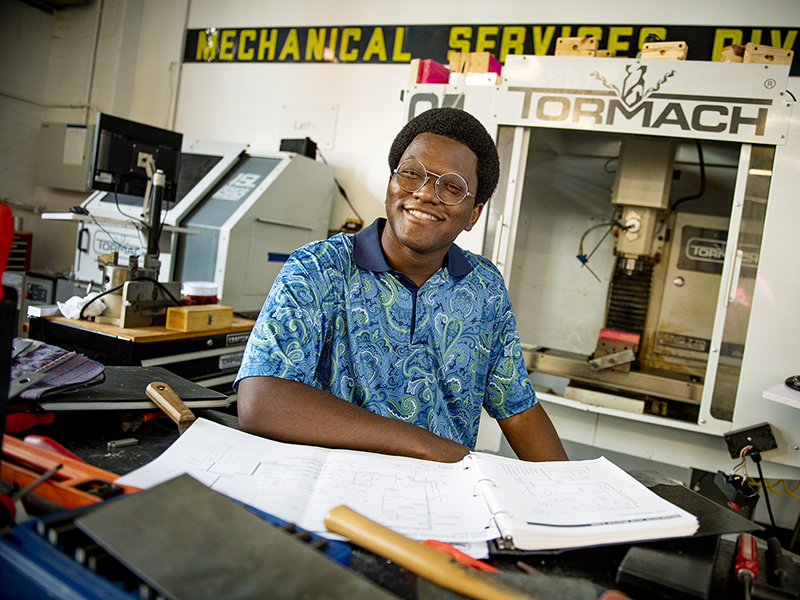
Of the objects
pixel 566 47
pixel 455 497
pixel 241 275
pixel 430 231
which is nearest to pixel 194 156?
pixel 241 275

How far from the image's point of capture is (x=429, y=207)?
124cm

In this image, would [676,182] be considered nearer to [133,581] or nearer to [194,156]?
[194,156]

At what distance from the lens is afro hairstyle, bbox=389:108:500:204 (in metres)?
1.27

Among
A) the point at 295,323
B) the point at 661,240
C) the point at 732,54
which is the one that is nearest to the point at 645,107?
the point at 732,54

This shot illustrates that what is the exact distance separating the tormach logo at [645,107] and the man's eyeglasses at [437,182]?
1.19m

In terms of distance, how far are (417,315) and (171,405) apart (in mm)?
551

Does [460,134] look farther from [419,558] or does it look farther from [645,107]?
[645,107]

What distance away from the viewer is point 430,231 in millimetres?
1229

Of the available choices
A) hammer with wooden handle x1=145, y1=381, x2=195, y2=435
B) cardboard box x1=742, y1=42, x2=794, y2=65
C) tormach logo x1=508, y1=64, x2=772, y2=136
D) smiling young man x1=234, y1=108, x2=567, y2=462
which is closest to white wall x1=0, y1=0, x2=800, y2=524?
tormach logo x1=508, y1=64, x2=772, y2=136

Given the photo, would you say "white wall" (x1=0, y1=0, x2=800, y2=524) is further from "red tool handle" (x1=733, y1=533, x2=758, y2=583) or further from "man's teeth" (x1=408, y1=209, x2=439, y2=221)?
"red tool handle" (x1=733, y1=533, x2=758, y2=583)

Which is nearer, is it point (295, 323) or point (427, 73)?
point (295, 323)

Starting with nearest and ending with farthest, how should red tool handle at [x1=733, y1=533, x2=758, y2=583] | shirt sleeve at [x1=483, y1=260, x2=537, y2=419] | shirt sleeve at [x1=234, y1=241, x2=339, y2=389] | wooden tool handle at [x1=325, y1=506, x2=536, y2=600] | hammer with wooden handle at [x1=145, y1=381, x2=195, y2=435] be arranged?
wooden tool handle at [x1=325, y1=506, x2=536, y2=600] < red tool handle at [x1=733, y1=533, x2=758, y2=583] < hammer with wooden handle at [x1=145, y1=381, x2=195, y2=435] < shirt sleeve at [x1=234, y1=241, x2=339, y2=389] < shirt sleeve at [x1=483, y1=260, x2=537, y2=419]

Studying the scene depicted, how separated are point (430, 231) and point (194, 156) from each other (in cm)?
231

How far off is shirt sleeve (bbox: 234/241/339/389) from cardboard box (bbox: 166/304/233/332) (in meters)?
1.11
